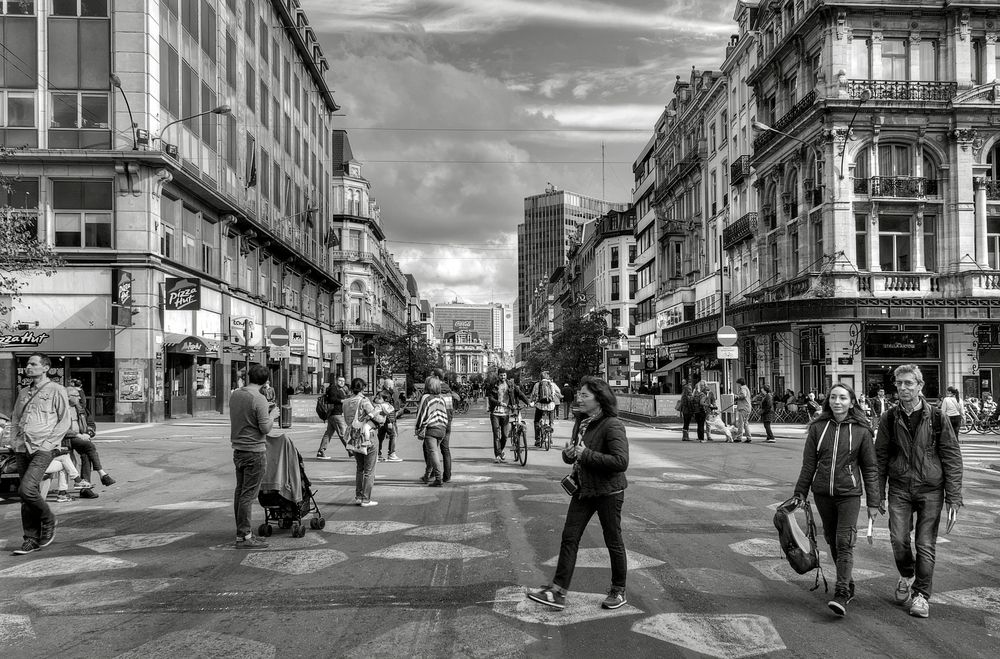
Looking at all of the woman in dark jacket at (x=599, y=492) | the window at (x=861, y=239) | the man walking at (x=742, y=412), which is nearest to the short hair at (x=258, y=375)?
the woman in dark jacket at (x=599, y=492)

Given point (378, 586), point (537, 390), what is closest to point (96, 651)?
point (378, 586)

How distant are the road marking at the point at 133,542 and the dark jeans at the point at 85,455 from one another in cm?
367

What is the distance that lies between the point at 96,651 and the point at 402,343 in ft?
246

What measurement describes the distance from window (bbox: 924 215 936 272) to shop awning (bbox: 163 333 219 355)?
28.7 m

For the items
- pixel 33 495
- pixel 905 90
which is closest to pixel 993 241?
pixel 905 90

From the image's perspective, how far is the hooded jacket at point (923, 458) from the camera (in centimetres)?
597

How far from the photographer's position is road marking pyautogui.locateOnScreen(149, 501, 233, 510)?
10.5 m

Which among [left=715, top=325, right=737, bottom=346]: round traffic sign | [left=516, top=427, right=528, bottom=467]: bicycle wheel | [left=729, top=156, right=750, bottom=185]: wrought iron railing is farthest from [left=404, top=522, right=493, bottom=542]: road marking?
[left=729, top=156, right=750, bottom=185]: wrought iron railing

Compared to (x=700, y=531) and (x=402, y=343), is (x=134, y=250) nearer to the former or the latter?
(x=700, y=531)

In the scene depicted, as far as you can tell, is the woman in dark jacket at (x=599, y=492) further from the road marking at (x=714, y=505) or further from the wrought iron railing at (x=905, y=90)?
the wrought iron railing at (x=905, y=90)

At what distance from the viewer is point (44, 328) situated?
29.0 m

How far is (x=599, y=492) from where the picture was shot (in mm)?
5891

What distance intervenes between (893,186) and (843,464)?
29583 mm

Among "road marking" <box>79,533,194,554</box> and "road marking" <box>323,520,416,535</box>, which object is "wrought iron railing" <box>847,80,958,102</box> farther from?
"road marking" <box>79,533,194,554</box>
